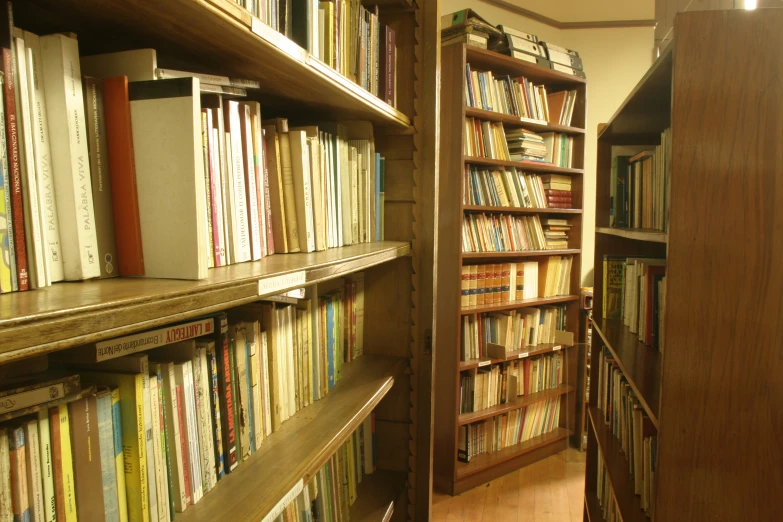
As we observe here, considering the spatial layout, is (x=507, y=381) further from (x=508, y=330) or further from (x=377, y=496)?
(x=377, y=496)

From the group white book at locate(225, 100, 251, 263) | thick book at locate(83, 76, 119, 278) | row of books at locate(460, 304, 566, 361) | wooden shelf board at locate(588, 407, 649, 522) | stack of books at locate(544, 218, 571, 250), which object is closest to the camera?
thick book at locate(83, 76, 119, 278)

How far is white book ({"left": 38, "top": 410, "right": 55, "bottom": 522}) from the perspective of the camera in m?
0.55

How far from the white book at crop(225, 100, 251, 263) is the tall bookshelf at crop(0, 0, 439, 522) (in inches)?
2.4

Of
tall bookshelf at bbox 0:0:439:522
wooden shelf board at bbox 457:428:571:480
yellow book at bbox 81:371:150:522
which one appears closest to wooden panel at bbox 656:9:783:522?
tall bookshelf at bbox 0:0:439:522

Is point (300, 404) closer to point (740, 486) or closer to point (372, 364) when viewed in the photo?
point (372, 364)

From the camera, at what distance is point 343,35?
1207 millimetres

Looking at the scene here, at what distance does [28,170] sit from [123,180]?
0.39ft

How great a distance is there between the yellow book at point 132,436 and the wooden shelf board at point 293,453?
0.09 m

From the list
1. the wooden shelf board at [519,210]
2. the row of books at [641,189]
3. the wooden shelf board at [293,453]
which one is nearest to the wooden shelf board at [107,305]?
the wooden shelf board at [293,453]

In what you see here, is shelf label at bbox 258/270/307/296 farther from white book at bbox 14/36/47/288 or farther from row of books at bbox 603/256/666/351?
row of books at bbox 603/256/666/351

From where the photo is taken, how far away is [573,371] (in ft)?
10.2

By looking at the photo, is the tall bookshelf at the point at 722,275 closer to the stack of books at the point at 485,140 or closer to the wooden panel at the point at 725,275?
the wooden panel at the point at 725,275

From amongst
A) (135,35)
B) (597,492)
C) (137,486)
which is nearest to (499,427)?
(597,492)

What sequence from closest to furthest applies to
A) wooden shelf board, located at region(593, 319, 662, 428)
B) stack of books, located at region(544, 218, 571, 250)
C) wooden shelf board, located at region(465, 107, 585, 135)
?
wooden shelf board, located at region(593, 319, 662, 428), wooden shelf board, located at region(465, 107, 585, 135), stack of books, located at region(544, 218, 571, 250)
